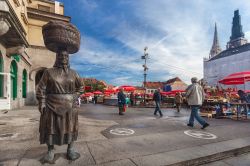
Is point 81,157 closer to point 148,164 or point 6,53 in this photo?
point 148,164

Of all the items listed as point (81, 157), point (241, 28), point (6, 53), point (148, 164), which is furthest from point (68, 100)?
point (241, 28)

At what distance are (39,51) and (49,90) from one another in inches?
735

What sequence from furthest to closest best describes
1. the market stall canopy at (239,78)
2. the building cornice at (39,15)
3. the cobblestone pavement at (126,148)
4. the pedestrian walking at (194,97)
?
the building cornice at (39,15), the market stall canopy at (239,78), the pedestrian walking at (194,97), the cobblestone pavement at (126,148)

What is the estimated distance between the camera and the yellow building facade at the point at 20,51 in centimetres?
954

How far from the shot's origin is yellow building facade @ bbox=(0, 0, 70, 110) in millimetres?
9541

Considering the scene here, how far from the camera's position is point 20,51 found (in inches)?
466

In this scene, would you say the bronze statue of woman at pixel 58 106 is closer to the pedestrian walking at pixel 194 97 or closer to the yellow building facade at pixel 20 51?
the pedestrian walking at pixel 194 97

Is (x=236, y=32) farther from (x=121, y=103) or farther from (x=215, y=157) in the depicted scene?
(x=215, y=157)

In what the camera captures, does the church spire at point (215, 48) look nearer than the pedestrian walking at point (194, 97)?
No

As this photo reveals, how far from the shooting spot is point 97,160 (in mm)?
3422

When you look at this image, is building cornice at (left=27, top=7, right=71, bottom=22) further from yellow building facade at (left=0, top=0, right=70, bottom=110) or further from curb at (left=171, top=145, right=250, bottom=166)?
curb at (left=171, top=145, right=250, bottom=166)

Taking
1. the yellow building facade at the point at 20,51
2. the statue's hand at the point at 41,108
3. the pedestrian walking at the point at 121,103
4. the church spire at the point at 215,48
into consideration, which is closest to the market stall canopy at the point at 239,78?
the pedestrian walking at the point at 121,103

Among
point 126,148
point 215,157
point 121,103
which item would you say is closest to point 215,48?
point 121,103

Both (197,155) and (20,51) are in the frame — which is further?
(20,51)
